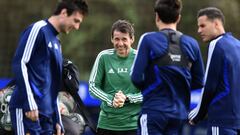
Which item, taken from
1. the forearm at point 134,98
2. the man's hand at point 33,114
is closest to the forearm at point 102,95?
the forearm at point 134,98

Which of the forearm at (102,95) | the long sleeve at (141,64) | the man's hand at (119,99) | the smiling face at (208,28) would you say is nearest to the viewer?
the long sleeve at (141,64)

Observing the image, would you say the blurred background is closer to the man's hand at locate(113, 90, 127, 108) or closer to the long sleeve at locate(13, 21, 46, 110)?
the man's hand at locate(113, 90, 127, 108)

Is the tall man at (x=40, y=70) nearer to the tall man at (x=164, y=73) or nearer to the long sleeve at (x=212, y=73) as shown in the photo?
the tall man at (x=164, y=73)

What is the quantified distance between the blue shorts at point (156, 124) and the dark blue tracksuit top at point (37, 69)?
0.96m

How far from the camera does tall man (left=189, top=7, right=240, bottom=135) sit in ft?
29.0

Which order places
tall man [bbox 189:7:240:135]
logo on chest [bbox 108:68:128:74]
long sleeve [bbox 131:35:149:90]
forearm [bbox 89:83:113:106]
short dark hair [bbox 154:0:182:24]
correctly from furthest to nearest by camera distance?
logo on chest [bbox 108:68:128:74] → forearm [bbox 89:83:113:106] → tall man [bbox 189:7:240:135] → short dark hair [bbox 154:0:182:24] → long sleeve [bbox 131:35:149:90]

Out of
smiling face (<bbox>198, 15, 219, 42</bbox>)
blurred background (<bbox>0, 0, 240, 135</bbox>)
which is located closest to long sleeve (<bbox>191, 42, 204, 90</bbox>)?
smiling face (<bbox>198, 15, 219, 42</bbox>)

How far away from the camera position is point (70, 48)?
25.6m

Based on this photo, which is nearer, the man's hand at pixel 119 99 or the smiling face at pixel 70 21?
the smiling face at pixel 70 21

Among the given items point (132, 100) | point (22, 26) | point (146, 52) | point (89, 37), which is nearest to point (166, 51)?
point (146, 52)

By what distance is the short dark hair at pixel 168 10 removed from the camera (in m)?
Answer: 8.41

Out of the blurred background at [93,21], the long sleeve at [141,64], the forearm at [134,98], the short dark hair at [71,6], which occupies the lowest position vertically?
the blurred background at [93,21]

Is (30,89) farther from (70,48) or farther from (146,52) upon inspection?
(70,48)

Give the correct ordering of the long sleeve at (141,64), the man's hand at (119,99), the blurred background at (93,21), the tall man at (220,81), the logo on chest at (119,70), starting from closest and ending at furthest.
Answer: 1. the long sleeve at (141,64)
2. the tall man at (220,81)
3. the man's hand at (119,99)
4. the logo on chest at (119,70)
5. the blurred background at (93,21)
